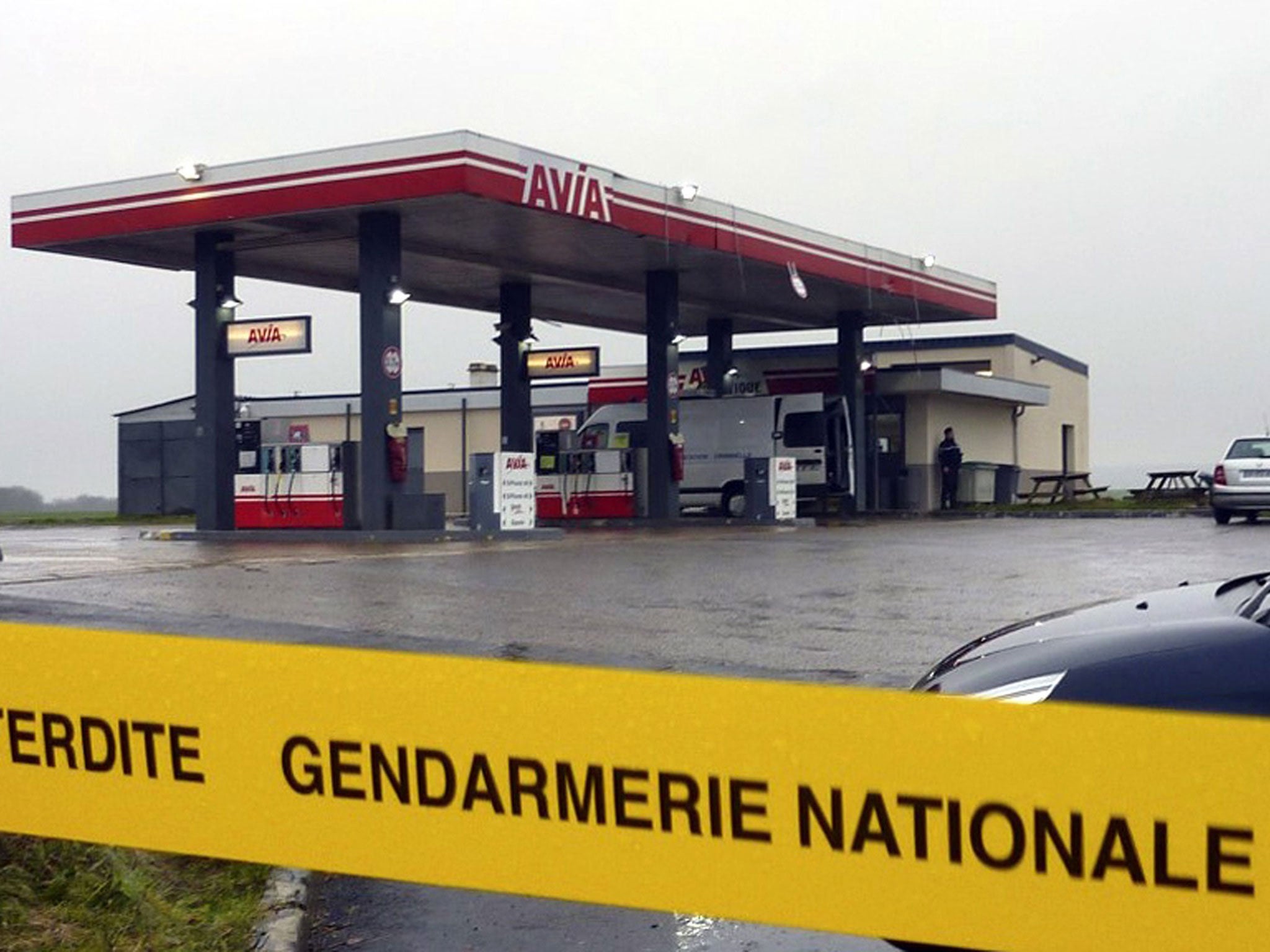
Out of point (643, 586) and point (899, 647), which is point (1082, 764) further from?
point (643, 586)

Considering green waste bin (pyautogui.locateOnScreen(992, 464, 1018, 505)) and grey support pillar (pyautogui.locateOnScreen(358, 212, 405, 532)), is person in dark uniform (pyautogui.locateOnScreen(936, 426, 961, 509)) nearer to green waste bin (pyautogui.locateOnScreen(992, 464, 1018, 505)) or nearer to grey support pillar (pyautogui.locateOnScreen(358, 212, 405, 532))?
green waste bin (pyautogui.locateOnScreen(992, 464, 1018, 505))

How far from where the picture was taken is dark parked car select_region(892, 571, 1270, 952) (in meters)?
3.57

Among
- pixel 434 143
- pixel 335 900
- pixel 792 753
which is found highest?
pixel 434 143

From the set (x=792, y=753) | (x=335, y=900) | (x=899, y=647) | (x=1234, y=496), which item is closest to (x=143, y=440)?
(x=1234, y=496)

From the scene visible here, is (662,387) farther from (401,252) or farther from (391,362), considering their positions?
(391,362)

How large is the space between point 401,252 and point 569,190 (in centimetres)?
345

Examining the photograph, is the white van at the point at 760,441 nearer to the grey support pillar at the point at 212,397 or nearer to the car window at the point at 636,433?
the car window at the point at 636,433

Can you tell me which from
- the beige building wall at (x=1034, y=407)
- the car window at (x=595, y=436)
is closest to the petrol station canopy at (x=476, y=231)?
the car window at (x=595, y=436)

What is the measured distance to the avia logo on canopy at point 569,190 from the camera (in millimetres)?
23109

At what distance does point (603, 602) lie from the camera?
12.6 metres

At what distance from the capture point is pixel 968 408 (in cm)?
4062

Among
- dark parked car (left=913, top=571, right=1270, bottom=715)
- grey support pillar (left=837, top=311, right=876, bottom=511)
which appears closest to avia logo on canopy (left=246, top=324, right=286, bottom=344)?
grey support pillar (left=837, top=311, right=876, bottom=511)

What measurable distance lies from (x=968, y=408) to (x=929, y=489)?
2994 mm

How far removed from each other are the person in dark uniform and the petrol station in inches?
214
